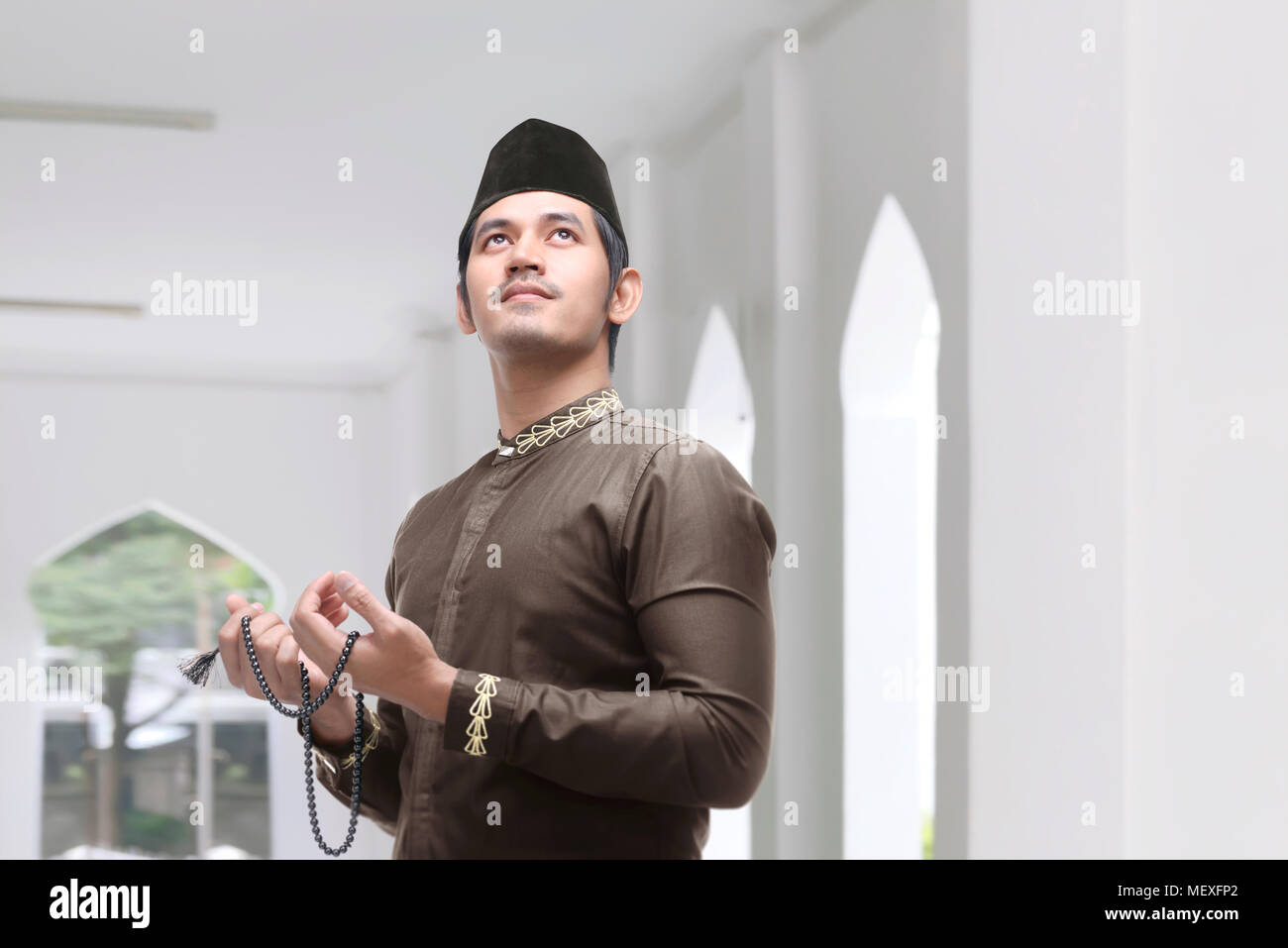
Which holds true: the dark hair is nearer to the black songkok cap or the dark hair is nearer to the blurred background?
the black songkok cap

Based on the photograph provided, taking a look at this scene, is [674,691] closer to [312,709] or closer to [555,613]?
[555,613]

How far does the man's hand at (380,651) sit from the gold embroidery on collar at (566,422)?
337mm

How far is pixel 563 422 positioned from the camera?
1.52 m

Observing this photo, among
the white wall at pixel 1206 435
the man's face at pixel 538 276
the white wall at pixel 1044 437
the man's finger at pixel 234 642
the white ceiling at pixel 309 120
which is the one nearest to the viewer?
the man's finger at pixel 234 642

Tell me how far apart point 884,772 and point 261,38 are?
3.39 meters

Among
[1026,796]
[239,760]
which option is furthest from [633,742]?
[239,760]

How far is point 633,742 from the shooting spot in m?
1.24

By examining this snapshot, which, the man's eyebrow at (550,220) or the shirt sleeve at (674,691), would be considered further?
the man's eyebrow at (550,220)

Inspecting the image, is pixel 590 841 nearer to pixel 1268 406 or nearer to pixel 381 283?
pixel 1268 406

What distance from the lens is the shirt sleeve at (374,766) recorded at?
1472mm

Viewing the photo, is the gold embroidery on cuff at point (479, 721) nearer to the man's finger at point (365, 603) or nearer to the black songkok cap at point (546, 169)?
the man's finger at point (365, 603)

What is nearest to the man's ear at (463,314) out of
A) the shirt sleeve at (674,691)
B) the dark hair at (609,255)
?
the dark hair at (609,255)

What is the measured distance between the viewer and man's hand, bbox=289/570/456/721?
47.6 inches

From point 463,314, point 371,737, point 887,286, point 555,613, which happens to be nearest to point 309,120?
point 887,286
